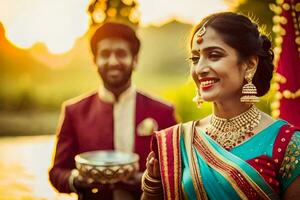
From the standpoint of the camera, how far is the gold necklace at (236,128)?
5.38ft

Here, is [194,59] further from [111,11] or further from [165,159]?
[111,11]

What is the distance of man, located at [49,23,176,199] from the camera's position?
238 cm

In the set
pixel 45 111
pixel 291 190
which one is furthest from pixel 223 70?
pixel 45 111

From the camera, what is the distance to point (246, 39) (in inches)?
62.8

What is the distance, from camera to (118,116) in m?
2.48

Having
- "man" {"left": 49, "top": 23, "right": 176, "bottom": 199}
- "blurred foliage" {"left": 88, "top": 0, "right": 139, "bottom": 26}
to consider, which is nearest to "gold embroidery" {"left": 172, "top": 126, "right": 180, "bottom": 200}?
"man" {"left": 49, "top": 23, "right": 176, "bottom": 199}

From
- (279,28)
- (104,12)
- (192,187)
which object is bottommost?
(192,187)

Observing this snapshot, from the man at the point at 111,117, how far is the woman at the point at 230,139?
0.67 m

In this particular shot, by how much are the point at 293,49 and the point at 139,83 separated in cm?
177

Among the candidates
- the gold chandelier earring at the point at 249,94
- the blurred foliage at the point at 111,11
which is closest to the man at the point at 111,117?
the blurred foliage at the point at 111,11

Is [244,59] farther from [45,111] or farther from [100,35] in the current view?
[45,111]

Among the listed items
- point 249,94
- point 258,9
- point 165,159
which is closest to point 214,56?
point 249,94

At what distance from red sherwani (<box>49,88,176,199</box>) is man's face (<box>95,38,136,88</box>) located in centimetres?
16

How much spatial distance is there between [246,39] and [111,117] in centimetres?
109
